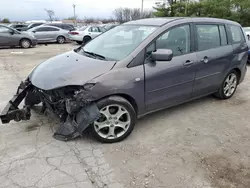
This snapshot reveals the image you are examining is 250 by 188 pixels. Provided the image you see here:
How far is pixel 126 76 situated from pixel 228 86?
2669 millimetres

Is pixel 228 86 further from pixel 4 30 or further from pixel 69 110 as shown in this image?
pixel 4 30

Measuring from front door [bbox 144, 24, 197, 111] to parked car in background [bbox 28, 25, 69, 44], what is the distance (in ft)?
47.6

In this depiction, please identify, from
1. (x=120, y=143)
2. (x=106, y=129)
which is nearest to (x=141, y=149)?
(x=120, y=143)

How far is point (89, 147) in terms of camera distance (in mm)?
3117

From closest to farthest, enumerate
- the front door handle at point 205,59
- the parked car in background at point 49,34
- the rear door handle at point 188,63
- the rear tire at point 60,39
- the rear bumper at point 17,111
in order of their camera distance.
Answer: the rear bumper at point 17,111 → the rear door handle at point 188,63 → the front door handle at point 205,59 → the parked car in background at point 49,34 → the rear tire at point 60,39

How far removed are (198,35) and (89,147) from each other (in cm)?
252

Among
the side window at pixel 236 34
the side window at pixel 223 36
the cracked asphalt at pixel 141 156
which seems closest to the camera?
the cracked asphalt at pixel 141 156

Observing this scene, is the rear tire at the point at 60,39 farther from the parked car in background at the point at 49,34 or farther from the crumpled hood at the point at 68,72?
the crumpled hood at the point at 68,72

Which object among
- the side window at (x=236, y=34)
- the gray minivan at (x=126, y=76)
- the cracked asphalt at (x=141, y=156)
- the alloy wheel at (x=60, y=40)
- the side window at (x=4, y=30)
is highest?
the side window at (x=4, y=30)

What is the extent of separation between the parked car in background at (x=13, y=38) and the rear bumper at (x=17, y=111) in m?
11.2

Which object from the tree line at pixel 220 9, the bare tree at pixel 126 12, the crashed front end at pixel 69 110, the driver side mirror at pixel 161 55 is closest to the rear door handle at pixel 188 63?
the driver side mirror at pixel 161 55

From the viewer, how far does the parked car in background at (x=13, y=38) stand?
43.4 feet

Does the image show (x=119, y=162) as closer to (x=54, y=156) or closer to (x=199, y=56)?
(x=54, y=156)

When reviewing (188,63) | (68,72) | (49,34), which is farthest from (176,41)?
(49,34)
